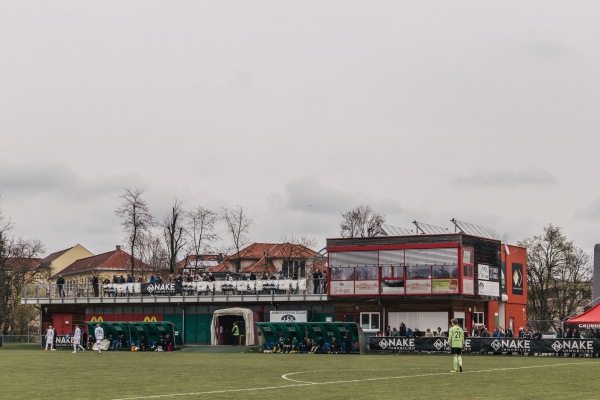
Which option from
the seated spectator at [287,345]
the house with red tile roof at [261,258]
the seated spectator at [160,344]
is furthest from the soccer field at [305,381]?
the house with red tile roof at [261,258]

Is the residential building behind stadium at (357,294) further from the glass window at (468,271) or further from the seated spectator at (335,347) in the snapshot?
the seated spectator at (335,347)

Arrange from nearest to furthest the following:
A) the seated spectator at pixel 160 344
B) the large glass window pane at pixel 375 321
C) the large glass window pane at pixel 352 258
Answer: the seated spectator at pixel 160 344 < the large glass window pane at pixel 352 258 < the large glass window pane at pixel 375 321

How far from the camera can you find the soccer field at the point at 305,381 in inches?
902

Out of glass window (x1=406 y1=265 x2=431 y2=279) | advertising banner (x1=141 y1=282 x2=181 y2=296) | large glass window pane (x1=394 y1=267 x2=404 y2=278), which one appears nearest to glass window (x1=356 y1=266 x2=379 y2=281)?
large glass window pane (x1=394 y1=267 x2=404 y2=278)

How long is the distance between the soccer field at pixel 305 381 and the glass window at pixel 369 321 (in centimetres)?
2426

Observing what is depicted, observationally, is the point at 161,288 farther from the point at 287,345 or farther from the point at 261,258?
the point at 261,258

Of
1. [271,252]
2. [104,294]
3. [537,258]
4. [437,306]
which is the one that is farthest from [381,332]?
[271,252]

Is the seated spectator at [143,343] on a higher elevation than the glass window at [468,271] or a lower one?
lower

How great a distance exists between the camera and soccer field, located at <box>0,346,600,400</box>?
75.2 ft

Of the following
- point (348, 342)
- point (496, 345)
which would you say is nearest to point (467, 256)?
point (348, 342)

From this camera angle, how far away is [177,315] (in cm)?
7056

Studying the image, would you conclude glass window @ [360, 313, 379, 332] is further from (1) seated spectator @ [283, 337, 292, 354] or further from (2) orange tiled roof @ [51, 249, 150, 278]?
(2) orange tiled roof @ [51, 249, 150, 278]

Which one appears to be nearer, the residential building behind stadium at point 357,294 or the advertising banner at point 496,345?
the advertising banner at point 496,345

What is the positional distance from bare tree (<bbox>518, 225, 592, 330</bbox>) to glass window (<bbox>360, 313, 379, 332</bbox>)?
28453mm
